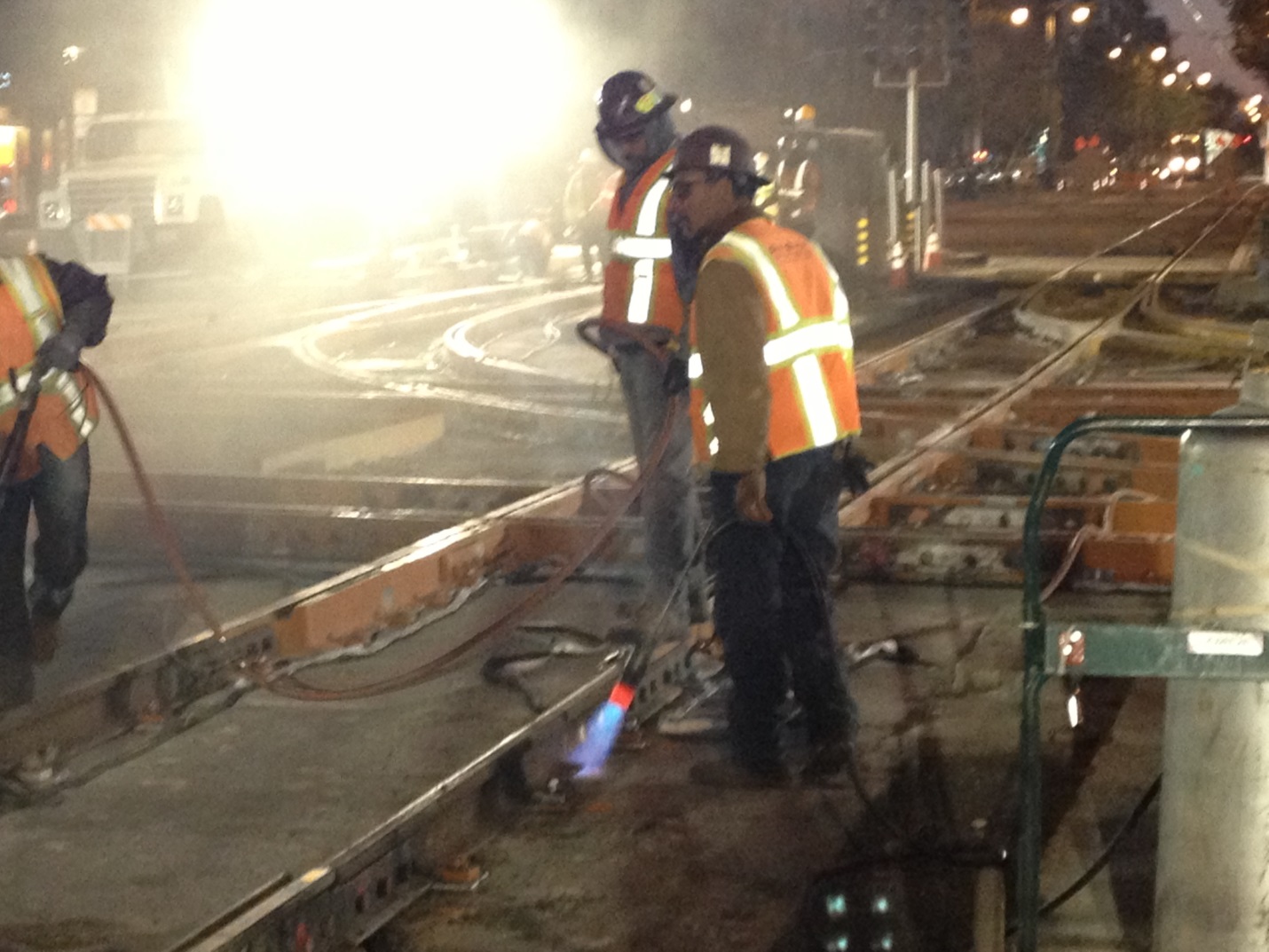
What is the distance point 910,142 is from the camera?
2555 centimetres

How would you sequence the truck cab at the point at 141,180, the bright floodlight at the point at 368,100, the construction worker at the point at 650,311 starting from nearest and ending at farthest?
the construction worker at the point at 650,311
the truck cab at the point at 141,180
the bright floodlight at the point at 368,100

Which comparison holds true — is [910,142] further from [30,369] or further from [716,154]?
[716,154]

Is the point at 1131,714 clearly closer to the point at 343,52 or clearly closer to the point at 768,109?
the point at 768,109

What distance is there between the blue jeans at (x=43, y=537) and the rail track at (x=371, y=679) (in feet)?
1.69

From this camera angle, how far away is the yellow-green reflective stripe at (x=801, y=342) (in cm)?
482

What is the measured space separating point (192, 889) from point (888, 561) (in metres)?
3.97

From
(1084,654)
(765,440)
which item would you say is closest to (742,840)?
(765,440)

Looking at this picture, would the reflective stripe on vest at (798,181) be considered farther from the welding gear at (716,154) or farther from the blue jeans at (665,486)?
the welding gear at (716,154)

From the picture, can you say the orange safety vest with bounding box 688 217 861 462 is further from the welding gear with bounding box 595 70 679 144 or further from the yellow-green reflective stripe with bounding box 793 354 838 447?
the welding gear with bounding box 595 70 679 144

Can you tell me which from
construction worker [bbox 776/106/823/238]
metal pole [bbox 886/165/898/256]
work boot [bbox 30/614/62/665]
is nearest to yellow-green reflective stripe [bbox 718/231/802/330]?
work boot [bbox 30/614/62/665]

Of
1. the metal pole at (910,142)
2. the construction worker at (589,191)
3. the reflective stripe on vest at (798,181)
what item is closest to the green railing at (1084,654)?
the construction worker at (589,191)

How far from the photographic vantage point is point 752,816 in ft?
15.6

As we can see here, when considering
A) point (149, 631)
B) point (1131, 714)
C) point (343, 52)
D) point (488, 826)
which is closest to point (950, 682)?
point (1131, 714)

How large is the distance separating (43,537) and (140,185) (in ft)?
66.5
